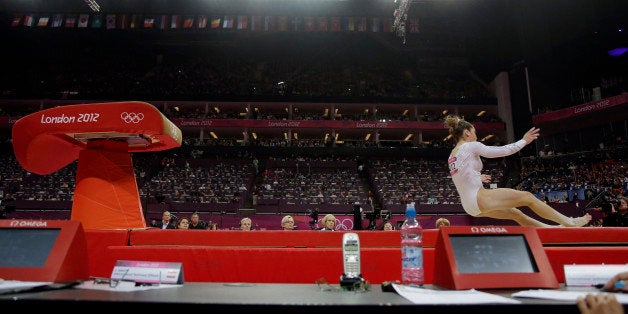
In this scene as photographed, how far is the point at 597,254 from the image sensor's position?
2.50 metres

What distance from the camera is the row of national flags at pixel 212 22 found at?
952 inches

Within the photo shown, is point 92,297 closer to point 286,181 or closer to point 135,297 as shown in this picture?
point 135,297

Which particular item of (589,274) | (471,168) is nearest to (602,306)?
(589,274)

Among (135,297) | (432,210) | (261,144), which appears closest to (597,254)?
(135,297)

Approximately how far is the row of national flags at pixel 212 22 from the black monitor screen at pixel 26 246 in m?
24.7

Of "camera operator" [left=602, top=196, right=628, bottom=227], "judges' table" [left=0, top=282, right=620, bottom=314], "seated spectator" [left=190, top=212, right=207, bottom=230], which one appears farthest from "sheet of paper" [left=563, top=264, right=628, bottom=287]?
"seated spectator" [left=190, top=212, right=207, bottom=230]

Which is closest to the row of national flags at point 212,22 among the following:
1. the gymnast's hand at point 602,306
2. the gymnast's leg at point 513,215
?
the gymnast's leg at point 513,215

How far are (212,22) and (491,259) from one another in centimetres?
2652

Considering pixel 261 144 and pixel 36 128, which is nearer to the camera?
pixel 36 128

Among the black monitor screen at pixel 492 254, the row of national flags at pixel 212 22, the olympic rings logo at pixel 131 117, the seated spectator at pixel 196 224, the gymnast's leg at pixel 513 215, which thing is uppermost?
the row of national flags at pixel 212 22

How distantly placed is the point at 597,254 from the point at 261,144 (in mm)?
22661

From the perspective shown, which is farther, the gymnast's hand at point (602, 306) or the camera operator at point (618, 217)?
the camera operator at point (618, 217)

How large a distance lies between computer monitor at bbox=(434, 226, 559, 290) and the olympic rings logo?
8.32 ft

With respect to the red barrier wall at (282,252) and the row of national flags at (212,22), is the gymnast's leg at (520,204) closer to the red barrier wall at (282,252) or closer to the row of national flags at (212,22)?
the red barrier wall at (282,252)
